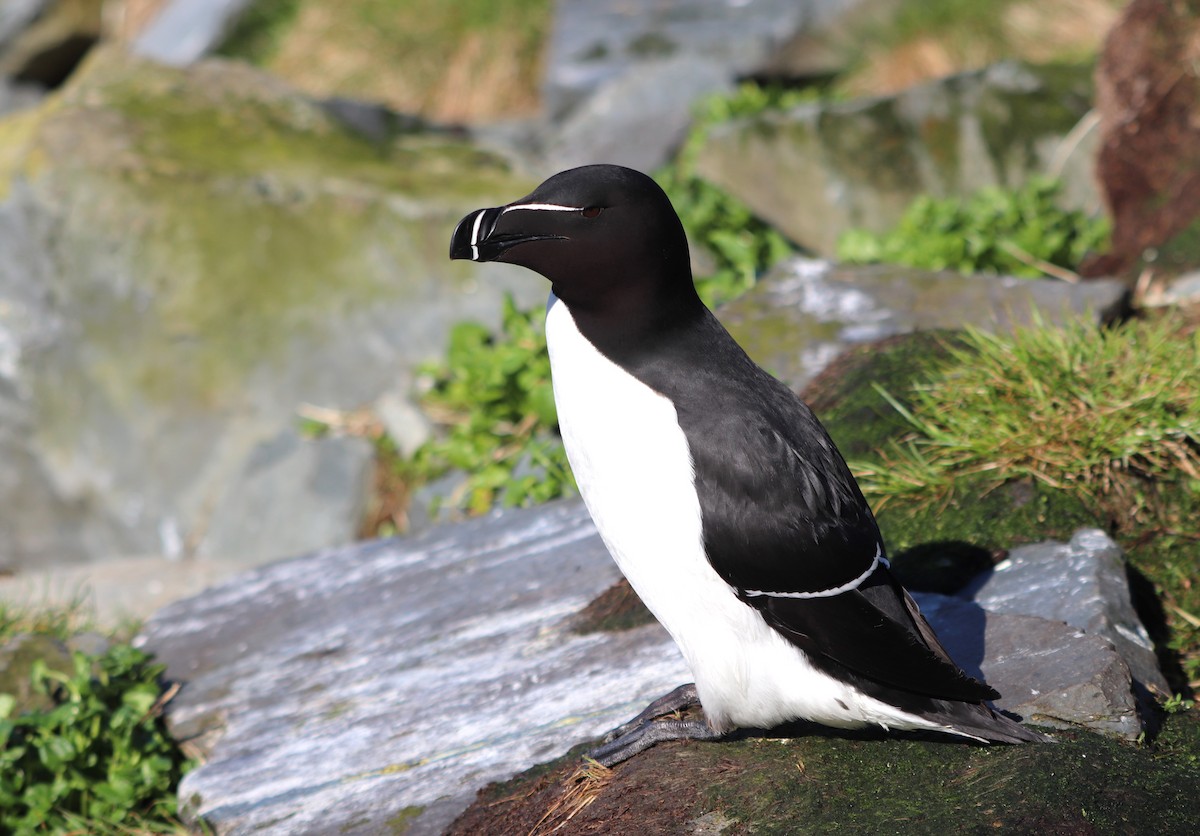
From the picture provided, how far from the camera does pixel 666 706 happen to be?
2.90 m

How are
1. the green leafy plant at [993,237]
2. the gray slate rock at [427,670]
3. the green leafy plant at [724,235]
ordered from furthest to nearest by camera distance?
the green leafy plant at [724,235] < the green leafy plant at [993,237] < the gray slate rock at [427,670]

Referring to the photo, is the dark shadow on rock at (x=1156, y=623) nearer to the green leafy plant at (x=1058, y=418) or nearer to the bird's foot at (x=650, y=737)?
the green leafy plant at (x=1058, y=418)

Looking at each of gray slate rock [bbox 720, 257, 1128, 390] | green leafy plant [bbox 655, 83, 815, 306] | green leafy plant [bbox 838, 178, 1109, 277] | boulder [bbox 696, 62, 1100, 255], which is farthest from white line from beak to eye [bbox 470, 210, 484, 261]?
boulder [bbox 696, 62, 1100, 255]

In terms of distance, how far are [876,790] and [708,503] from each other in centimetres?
65

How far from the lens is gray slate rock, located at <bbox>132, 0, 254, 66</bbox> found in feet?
40.9

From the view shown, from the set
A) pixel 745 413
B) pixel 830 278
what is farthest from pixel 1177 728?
pixel 830 278

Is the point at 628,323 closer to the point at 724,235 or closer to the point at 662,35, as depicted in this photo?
the point at 724,235

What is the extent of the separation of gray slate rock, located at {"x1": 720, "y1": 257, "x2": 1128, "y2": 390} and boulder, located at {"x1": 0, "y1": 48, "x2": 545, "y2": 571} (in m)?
1.84

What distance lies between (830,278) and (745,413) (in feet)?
8.43

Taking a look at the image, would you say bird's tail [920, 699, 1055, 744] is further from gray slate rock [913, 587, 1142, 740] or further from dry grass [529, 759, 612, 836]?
dry grass [529, 759, 612, 836]

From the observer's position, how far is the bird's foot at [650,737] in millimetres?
2773

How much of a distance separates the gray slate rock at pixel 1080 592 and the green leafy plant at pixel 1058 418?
0.88 ft

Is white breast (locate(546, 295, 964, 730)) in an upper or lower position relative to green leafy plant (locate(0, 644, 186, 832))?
upper

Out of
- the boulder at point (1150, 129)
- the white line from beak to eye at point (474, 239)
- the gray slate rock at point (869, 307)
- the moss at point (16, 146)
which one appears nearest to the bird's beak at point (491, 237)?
the white line from beak to eye at point (474, 239)
